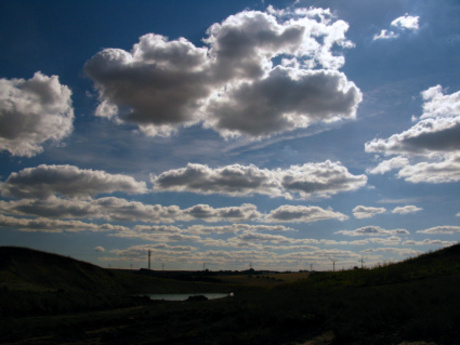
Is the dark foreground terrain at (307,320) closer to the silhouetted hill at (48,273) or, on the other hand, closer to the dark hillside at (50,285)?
the dark hillside at (50,285)

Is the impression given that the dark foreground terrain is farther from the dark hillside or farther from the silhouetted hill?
the silhouetted hill

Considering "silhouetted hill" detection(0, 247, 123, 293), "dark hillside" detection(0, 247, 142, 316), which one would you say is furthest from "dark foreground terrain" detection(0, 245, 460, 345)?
"silhouetted hill" detection(0, 247, 123, 293)

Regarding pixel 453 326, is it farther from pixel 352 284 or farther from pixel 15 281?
pixel 15 281

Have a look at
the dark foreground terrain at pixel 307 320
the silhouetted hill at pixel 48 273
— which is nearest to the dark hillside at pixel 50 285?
the silhouetted hill at pixel 48 273

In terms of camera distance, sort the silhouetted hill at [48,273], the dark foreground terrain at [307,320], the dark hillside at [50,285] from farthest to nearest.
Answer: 1. the silhouetted hill at [48,273]
2. the dark hillside at [50,285]
3. the dark foreground terrain at [307,320]

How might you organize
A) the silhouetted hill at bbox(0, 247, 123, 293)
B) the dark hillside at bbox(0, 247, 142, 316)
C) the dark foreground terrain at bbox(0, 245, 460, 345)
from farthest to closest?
the silhouetted hill at bbox(0, 247, 123, 293)
the dark hillside at bbox(0, 247, 142, 316)
the dark foreground terrain at bbox(0, 245, 460, 345)

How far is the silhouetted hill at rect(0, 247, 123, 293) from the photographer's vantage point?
48.7m

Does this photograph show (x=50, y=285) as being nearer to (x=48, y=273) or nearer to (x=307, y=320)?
(x=48, y=273)

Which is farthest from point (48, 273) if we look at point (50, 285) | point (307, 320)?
point (307, 320)

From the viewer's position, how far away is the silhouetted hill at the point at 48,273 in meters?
48.7

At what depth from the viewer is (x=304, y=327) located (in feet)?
51.9

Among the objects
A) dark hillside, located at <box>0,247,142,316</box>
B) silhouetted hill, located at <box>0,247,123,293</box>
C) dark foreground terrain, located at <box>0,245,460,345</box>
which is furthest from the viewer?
silhouetted hill, located at <box>0,247,123,293</box>

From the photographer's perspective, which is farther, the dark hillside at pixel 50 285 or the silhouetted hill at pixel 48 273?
the silhouetted hill at pixel 48 273

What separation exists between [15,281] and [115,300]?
12772 millimetres
